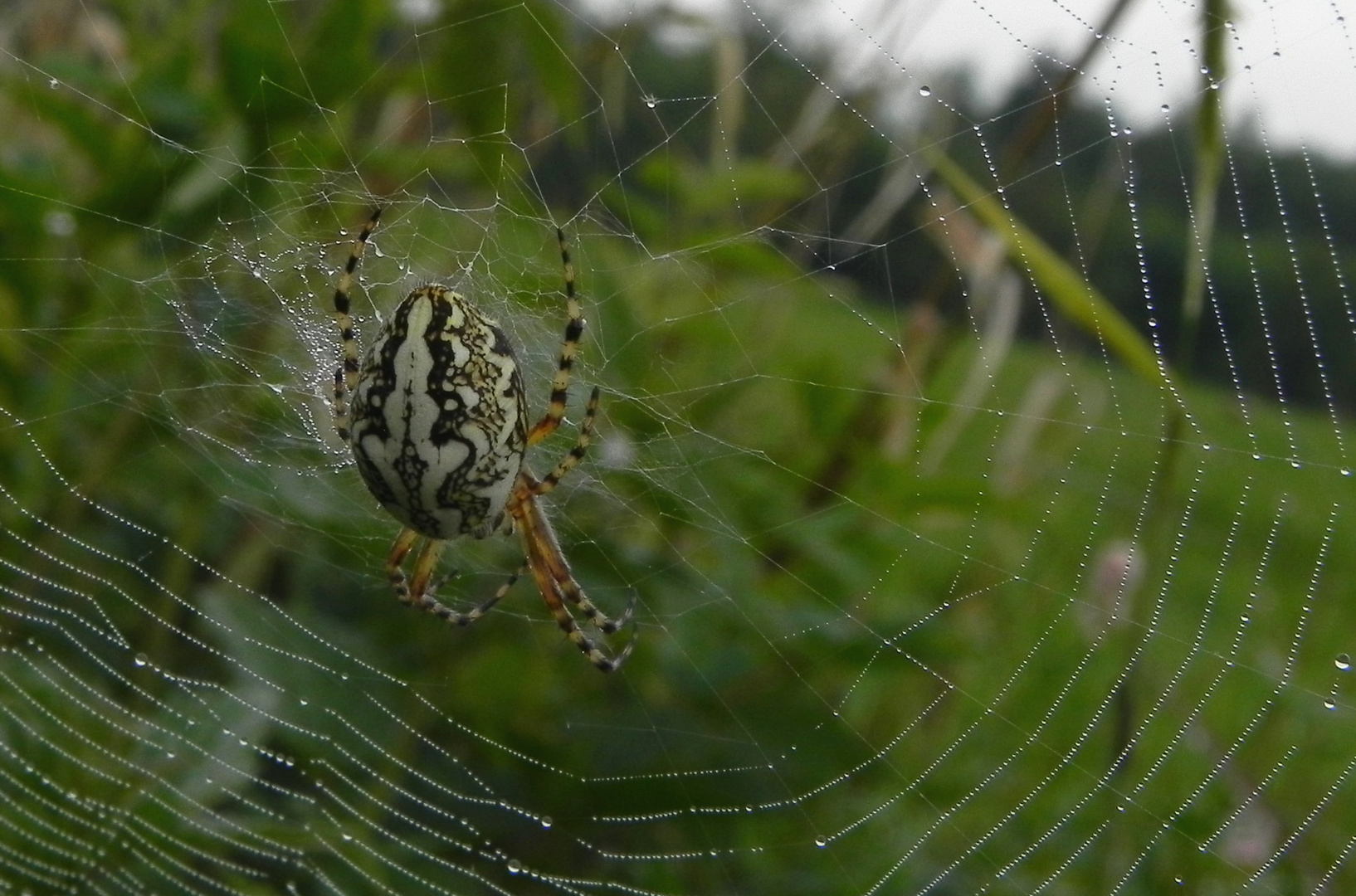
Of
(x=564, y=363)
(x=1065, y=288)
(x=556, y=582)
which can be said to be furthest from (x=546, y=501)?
(x=1065, y=288)

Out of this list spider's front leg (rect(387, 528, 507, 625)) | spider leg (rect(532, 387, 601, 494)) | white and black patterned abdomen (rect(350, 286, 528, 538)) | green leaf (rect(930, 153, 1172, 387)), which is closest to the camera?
white and black patterned abdomen (rect(350, 286, 528, 538))

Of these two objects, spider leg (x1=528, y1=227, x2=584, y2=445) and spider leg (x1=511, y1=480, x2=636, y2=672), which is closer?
spider leg (x1=528, y1=227, x2=584, y2=445)

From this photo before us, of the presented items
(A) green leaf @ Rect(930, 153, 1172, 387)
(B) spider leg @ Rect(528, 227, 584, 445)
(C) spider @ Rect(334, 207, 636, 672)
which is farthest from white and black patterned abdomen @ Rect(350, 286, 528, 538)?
(A) green leaf @ Rect(930, 153, 1172, 387)

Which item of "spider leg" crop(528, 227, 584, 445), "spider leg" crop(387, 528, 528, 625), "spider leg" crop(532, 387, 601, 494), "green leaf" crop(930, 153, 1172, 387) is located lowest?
"spider leg" crop(387, 528, 528, 625)

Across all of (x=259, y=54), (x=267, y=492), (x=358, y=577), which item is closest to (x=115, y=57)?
(x=259, y=54)

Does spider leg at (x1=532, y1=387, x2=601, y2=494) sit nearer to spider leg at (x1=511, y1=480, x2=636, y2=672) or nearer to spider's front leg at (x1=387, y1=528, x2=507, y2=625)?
spider leg at (x1=511, y1=480, x2=636, y2=672)

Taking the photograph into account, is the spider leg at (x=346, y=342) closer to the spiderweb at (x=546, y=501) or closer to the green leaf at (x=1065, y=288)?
the spiderweb at (x=546, y=501)

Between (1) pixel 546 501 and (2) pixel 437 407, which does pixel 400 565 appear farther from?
(2) pixel 437 407
